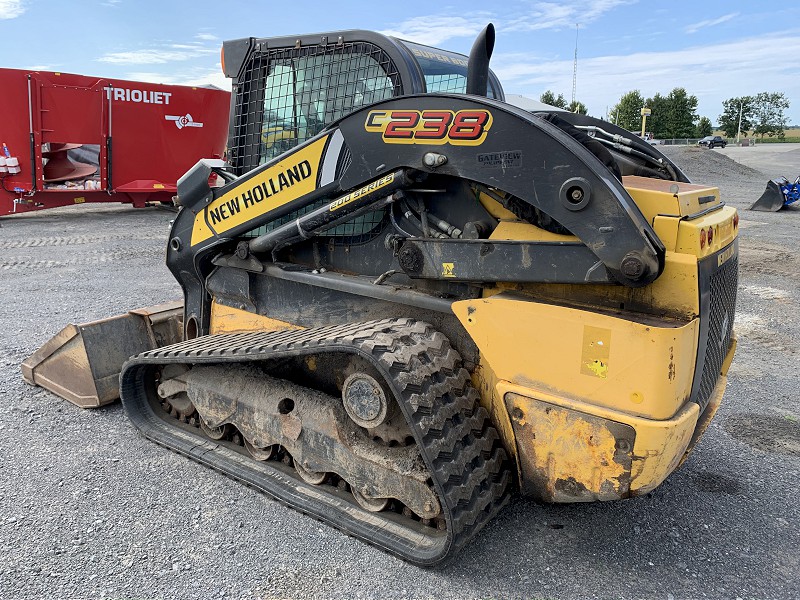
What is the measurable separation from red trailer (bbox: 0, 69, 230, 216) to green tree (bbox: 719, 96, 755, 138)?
3102 inches

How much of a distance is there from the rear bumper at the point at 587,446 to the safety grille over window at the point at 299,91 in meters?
1.65

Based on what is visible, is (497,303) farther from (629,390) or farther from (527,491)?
(527,491)

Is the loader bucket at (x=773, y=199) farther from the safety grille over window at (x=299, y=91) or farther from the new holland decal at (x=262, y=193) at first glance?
the new holland decal at (x=262, y=193)

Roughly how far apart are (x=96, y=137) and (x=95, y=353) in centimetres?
899

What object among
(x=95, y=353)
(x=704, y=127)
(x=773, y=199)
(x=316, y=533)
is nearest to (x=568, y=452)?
(x=316, y=533)

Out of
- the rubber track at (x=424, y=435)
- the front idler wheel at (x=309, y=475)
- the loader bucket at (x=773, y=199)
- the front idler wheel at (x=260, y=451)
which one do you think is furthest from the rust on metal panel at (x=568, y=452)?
the loader bucket at (x=773, y=199)

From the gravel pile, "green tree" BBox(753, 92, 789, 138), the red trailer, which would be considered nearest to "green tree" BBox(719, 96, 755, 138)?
"green tree" BBox(753, 92, 789, 138)

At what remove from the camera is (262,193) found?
3.32m

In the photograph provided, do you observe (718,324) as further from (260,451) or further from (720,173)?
(720,173)

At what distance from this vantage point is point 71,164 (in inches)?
479

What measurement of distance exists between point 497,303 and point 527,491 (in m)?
0.80

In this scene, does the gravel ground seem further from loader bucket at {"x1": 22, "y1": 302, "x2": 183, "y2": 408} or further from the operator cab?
the operator cab

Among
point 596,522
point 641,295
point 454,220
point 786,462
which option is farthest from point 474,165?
point 786,462

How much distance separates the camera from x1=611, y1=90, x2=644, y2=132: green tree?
208 feet
